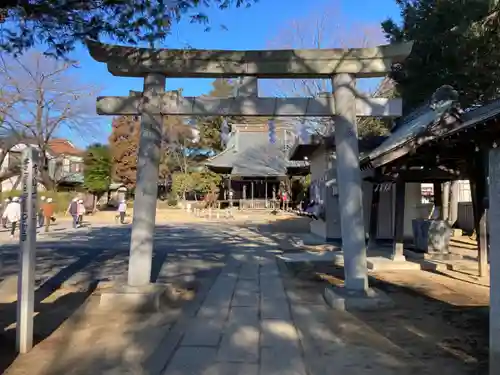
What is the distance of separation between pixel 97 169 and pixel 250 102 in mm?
35519

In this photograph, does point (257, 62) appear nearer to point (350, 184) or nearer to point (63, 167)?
point (350, 184)

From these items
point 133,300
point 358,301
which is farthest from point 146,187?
point 358,301

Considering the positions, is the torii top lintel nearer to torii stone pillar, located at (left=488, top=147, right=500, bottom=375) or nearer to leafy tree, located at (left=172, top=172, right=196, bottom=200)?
torii stone pillar, located at (left=488, top=147, right=500, bottom=375)

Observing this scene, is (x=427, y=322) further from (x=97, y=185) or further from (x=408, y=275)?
(x=97, y=185)

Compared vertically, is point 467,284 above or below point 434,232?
below

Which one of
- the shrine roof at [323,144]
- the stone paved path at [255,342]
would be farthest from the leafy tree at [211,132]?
the stone paved path at [255,342]

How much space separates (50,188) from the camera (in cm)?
3862

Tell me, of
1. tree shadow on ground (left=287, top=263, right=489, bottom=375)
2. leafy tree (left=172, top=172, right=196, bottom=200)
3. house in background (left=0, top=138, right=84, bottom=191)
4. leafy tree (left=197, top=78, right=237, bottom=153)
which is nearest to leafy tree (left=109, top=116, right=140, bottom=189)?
→ house in background (left=0, top=138, right=84, bottom=191)

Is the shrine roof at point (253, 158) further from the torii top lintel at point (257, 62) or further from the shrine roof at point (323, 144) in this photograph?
the torii top lintel at point (257, 62)

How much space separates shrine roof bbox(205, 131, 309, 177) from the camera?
38594mm

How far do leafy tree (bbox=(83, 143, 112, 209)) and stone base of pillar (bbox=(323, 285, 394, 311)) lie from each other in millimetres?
35649

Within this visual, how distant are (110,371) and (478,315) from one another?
16.1 ft

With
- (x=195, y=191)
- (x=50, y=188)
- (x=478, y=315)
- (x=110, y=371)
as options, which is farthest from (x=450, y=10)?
(x=50, y=188)

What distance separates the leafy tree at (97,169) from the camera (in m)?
40.2
